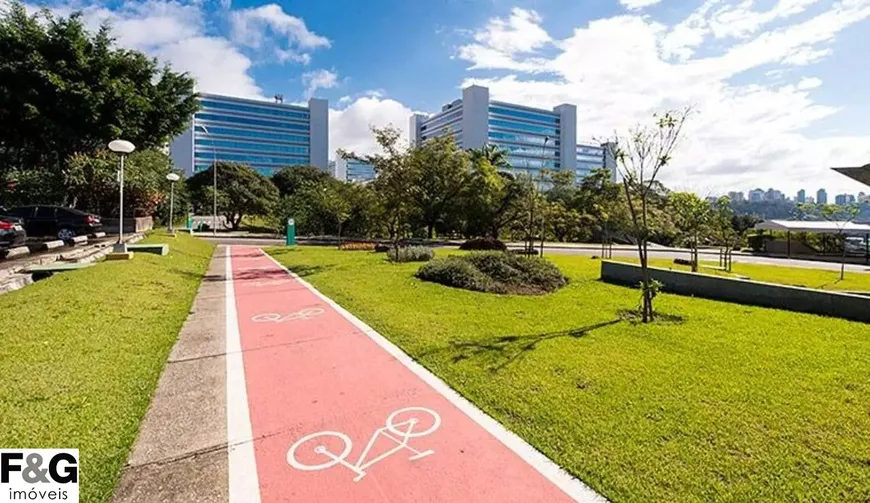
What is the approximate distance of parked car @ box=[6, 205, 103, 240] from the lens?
17516 mm

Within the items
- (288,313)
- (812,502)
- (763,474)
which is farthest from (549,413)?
(288,313)

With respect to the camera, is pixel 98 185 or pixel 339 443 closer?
pixel 339 443

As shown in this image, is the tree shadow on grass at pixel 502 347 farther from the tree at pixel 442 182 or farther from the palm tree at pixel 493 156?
the palm tree at pixel 493 156

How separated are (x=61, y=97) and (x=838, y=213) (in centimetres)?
3858

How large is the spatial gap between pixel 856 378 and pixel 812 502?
309 centimetres

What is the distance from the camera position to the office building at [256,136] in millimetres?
101038

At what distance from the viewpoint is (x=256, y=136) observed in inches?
4215

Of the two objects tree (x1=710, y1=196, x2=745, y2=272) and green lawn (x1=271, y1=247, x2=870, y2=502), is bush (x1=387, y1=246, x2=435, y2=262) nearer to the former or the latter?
green lawn (x1=271, y1=247, x2=870, y2=502)

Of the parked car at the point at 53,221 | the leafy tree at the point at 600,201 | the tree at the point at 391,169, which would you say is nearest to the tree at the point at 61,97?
the parked car at the point at 53,221

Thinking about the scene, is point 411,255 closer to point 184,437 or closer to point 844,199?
point 184,437

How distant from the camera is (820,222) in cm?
2823

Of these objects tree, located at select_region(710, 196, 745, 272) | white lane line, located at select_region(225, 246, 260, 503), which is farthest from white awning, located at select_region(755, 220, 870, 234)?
white lane line, located at select_region(225, 246, 260, 503)

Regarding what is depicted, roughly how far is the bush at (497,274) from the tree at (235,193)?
3759 cm

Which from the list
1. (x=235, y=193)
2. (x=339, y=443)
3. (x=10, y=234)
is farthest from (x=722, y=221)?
(x=235, y=193)
